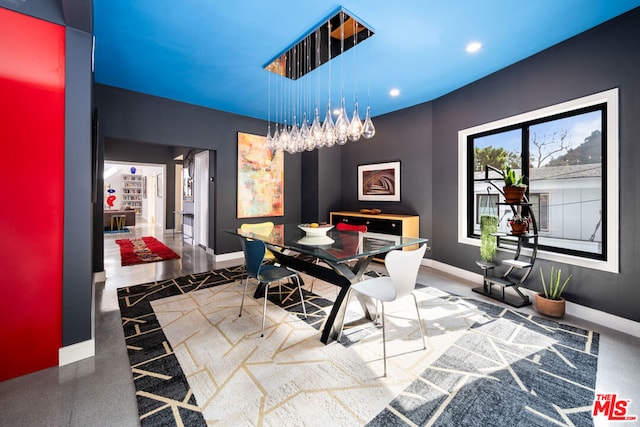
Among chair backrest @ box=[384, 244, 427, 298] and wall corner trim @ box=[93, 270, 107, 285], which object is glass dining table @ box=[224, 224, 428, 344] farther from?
wall corner trim @ box=[93, 270, 107, 285]

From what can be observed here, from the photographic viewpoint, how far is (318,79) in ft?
12.1

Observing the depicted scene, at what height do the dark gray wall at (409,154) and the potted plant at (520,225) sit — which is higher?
the dark gray wall at (409,154)

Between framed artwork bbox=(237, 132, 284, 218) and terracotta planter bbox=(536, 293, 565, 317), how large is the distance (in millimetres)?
4634

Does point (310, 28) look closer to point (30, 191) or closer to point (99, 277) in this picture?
point (30, 191)

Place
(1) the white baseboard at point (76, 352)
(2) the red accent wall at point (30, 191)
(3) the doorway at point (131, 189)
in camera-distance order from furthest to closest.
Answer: (3) the doorway at point (131, 189), (1) the white baseboard at point (76, 352), (2) the red accent wall at point (30, 191)

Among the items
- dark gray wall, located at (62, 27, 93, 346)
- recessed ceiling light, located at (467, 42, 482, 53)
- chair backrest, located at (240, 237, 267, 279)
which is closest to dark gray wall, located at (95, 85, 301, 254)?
dark gray wall, located at (62, 27, 93, 346)

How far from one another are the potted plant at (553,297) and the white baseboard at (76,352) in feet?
13.6

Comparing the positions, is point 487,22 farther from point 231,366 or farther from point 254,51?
point 231,366

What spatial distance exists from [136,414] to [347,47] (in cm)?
358

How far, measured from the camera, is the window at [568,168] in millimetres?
2541

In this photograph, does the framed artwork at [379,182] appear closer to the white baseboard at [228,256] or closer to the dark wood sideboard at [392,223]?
the dark wood sideboard at [392,223]

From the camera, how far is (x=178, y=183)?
9.45 metres

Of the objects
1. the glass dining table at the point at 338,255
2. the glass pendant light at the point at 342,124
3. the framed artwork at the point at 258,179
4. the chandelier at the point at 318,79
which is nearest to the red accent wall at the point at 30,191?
the glass dining table at the point at 338,255

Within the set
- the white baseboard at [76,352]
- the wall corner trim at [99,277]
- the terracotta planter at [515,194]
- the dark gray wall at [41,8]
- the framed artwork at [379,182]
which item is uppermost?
the dark gray wall at [41,8]
